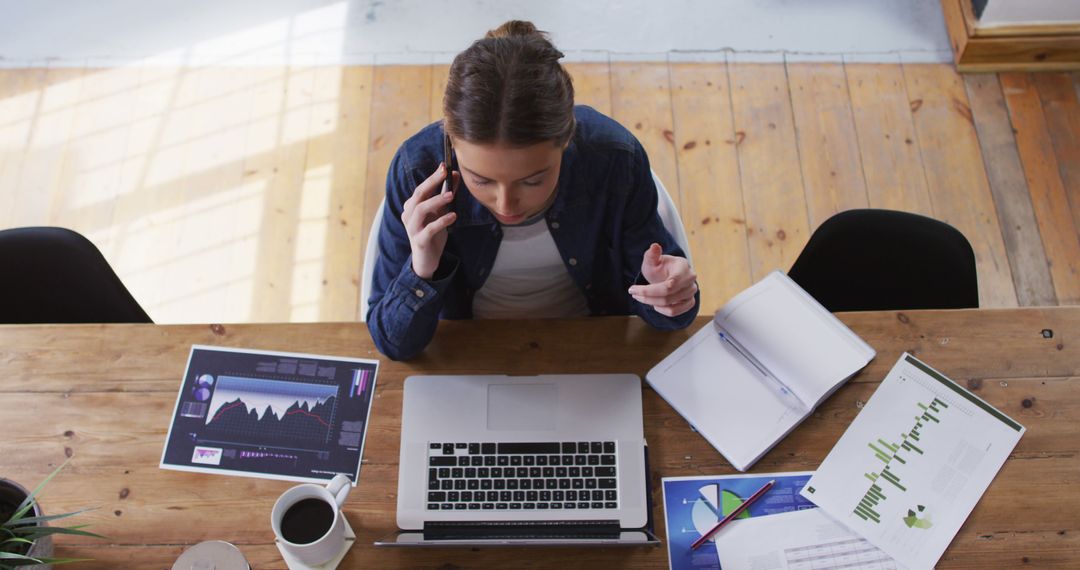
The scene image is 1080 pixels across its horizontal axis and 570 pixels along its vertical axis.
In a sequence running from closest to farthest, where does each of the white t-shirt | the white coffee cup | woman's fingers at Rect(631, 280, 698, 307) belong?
1. the white coffee cup
2. woman's fingers at Rect(631, 280, 698, 307)
3. the white t-shirt

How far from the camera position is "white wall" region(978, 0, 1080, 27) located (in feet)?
8.28

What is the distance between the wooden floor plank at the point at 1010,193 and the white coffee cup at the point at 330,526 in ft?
6.51

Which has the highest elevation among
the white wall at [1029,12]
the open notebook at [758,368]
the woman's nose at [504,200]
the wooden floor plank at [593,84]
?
the white wall at [1029,12]

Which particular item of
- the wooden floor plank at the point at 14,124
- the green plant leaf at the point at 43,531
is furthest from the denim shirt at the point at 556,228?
the wooden floor plank at the point at 14,124

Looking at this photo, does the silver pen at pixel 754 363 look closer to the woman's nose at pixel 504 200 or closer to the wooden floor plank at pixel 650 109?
the woman's nose at pixel 504 200

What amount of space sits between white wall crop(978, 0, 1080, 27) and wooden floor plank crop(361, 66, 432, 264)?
178cm

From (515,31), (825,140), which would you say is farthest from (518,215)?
(825,140)

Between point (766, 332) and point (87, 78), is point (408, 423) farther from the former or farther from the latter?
point (87, 78)

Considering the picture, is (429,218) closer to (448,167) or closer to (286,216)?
(448,167)

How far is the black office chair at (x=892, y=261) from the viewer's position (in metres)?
1.48

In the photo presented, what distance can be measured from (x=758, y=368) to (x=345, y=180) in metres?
1.57

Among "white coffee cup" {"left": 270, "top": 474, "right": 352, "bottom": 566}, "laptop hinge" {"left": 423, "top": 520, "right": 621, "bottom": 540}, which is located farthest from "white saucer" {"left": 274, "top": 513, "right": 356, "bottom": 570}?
"laptop hinge" {"left": 423, "top": 520, "right": 621, "bottom": 540}

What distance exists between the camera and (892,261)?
151 cm

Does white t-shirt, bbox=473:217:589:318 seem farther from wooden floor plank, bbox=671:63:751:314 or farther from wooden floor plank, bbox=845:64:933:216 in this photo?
wooden floor plank, bbox=845:64:933:216
